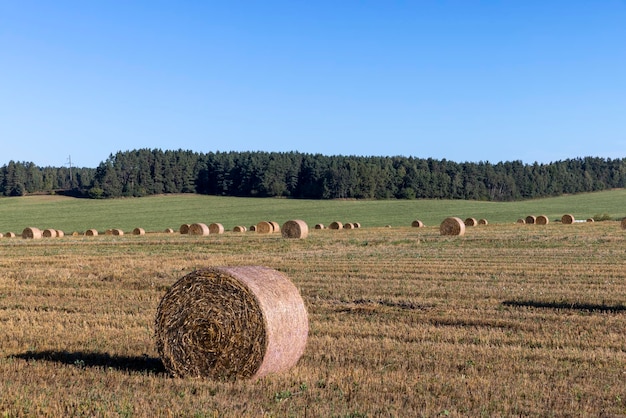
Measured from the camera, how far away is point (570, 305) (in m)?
15.2

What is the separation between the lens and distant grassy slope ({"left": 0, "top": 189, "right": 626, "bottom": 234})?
7075cm

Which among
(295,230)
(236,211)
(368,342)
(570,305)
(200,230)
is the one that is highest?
(236,211)

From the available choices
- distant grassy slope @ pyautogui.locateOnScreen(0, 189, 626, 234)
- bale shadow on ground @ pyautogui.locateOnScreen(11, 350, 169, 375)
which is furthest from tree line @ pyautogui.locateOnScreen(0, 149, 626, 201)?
bale shadow on ground @ pyautogui.locateOnScreen(11, 350, 169, 375)

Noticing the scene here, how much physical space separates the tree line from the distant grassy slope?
755 cm

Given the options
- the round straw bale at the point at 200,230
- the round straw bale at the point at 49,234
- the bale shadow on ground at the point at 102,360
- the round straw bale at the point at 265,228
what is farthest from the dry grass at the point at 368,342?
the round straw bale at the point at 49,234

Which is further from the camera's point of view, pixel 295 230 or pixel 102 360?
pixel 295 230

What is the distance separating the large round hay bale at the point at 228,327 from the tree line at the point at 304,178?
94693 mm

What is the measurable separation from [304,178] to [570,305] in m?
96.8

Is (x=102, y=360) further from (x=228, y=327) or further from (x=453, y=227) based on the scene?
(x=453, y=227)

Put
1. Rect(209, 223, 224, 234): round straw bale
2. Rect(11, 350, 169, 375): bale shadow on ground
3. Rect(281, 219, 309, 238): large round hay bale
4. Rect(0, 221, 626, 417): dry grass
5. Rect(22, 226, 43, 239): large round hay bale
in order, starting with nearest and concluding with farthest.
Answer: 1. Rect(0, 221, 626, 417): dry grass
2. Rect(11, 350, 169, 375): bale shadow on ground
3. Rect(281, 219, 309, 238): large round hay bale
4. Rect(22, 226, 43, 239): large round hay bale
5. Rect(209, 223, 224, 234): round straw bale

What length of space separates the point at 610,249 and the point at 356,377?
22.5 m

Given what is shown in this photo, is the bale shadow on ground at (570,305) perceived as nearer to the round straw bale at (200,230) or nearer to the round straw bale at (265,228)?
the round straw bale at (265,228)

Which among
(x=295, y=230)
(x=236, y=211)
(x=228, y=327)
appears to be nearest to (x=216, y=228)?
(x=295, y=230)

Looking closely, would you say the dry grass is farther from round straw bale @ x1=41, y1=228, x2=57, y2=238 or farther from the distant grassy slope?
the distant grassy slope
